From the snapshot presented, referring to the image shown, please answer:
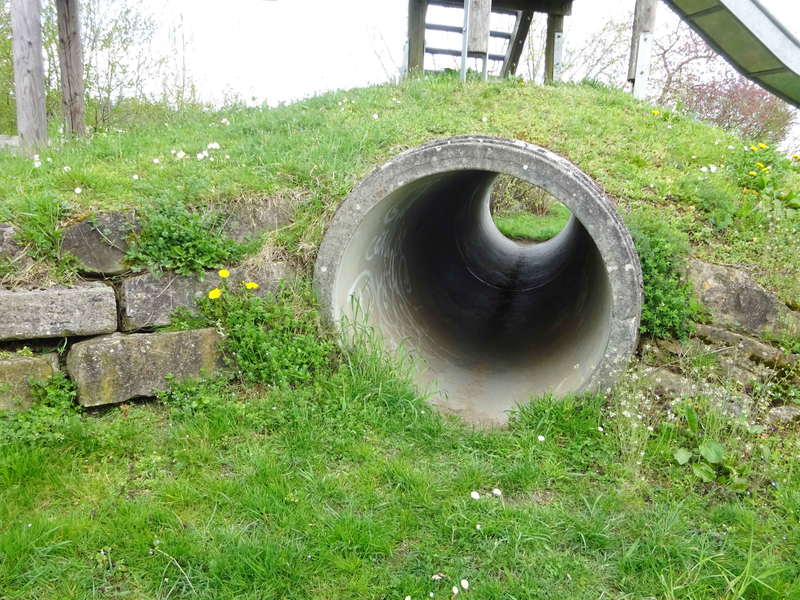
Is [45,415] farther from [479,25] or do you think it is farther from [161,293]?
[479,25]

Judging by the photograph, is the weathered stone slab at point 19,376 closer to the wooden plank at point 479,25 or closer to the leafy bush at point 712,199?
the leafy bush at point 712,199

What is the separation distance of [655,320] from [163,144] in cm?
464

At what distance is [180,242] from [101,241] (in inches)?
19.6

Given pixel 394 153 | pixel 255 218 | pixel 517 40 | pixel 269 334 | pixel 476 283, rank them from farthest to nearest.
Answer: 1. pixel 517 40
2. pixel 476 283
3. pixel 394 153
4. pixel 255 218
5. pixel 269 334

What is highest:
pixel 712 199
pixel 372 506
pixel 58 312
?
pixel 712 199

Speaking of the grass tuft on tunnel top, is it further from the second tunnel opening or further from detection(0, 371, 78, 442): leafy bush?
detection(0, 371, 78, 442): leafy bush

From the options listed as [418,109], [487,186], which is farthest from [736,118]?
[418,109]

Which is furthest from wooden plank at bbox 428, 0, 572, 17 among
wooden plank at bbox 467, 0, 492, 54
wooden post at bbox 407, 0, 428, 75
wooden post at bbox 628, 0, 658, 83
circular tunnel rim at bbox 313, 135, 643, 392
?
circular tunnel rim at bbox 313, 135, 643, 392

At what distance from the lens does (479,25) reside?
6.29 meters

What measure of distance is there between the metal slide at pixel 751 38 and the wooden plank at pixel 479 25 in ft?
8.32

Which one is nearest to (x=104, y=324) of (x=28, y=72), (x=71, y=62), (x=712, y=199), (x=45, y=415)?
(x=45, y=415)

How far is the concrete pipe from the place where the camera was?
3752 mm

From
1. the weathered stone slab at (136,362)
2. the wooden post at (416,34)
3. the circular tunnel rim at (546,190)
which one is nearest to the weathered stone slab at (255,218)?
the circular tunnel rim at (546,190)

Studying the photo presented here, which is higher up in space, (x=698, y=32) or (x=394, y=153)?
(x=698, y=32)
